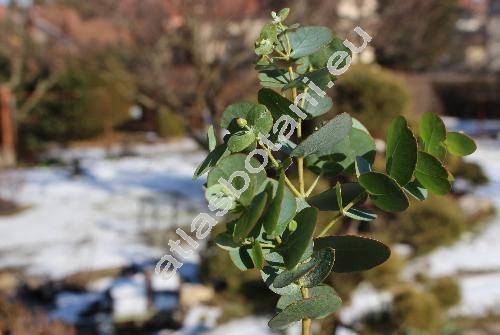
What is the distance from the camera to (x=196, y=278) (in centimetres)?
436

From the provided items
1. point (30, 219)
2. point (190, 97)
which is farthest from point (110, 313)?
point (30, 219)

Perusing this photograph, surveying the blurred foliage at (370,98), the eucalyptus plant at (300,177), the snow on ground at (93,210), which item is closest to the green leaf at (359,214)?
the eucalyptus plant at (300,177)

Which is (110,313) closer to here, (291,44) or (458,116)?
(291,44)

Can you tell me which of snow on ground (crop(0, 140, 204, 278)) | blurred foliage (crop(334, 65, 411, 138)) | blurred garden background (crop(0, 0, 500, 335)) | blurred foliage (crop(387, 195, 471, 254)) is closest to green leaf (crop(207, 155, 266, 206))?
blurred garden background (crop(0, 0, 500, 335))

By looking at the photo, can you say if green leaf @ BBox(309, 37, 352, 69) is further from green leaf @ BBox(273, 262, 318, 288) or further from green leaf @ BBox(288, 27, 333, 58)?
green leaf @ BBox(273, 262, 318, 288)

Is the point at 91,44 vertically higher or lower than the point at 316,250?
higher

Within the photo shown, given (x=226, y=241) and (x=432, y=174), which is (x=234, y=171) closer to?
(x=226, y=241)

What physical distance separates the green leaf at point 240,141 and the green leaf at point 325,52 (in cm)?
16

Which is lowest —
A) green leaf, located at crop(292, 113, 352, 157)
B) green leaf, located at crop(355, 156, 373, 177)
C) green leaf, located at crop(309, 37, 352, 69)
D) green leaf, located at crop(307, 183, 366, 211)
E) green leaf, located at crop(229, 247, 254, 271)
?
green leaf, located at crop(229, 247, 254, 271)

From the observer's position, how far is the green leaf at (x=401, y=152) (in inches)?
17.6

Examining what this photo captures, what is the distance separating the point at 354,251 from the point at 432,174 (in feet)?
0.32

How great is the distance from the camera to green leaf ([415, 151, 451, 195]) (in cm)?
45

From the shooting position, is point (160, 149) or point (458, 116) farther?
point (458, 116)

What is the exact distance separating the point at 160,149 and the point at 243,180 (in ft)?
40.7
